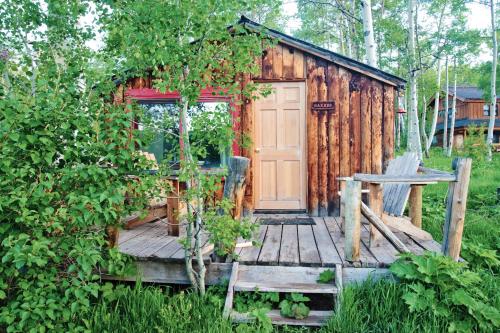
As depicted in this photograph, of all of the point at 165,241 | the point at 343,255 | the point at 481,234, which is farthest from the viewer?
the point at 481,234

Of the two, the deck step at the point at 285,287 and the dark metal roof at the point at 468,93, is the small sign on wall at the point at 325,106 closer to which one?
the deck step at the point at 285,287

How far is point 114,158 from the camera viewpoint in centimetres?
275

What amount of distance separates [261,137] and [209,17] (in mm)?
3486

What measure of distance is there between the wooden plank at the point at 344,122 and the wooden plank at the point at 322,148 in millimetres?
242

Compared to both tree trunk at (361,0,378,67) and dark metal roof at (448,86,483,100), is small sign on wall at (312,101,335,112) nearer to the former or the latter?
tree trunk at (361,0,378,67)

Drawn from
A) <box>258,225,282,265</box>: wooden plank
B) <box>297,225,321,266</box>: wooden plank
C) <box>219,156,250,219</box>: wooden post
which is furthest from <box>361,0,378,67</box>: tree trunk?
<box>219,156,250,219</box>: wooden post

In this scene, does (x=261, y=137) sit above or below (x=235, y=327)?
above

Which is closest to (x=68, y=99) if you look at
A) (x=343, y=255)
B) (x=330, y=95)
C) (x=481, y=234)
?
(x=343, y=255)

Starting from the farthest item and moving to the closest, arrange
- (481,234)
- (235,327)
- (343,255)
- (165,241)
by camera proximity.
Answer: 1. (481,234)
2. (165,241)
3. (343,255)
4. (235,327)

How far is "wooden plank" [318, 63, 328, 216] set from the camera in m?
5.91

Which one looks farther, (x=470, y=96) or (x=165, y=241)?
(x=470, y=96)

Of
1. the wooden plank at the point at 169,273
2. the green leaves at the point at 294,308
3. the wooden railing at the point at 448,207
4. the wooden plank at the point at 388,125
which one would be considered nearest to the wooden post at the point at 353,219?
the wooden railing at the point at 448,207

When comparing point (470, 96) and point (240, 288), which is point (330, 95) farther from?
point (470, 96)

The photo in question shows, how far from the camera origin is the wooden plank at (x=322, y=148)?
5906 mm
